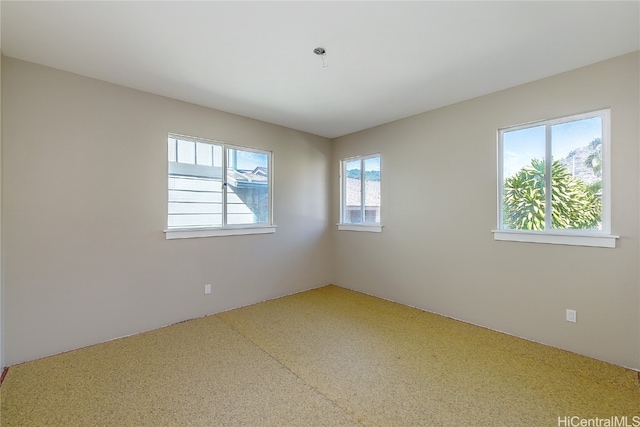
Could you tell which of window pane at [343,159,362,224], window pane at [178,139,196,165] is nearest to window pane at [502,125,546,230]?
window pane at [343,159,362,224]

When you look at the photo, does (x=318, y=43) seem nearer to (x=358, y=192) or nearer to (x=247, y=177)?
(x=247, y=177)

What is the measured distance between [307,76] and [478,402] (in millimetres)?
2859

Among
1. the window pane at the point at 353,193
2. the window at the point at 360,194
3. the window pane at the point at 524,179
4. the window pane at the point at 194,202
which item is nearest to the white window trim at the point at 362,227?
the window at the point at 360,194

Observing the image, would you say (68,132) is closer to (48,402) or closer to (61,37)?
(61,37)

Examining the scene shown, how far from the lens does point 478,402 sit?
1864 mm

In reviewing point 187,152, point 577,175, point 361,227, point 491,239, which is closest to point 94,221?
point 187,152

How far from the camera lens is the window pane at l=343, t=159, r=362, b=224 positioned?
4492 millimetres

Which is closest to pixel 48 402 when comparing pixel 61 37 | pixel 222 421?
pixel 222 421

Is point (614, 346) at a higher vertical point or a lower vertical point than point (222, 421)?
higher

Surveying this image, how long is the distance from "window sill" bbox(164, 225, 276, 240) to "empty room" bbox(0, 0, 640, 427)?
29 millimetres

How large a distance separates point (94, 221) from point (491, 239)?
3.93 m

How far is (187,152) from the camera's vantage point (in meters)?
3.30

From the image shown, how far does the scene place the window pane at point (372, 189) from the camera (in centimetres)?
420

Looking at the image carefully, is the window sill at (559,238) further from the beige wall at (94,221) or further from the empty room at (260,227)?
the beige wall at (94,221)
